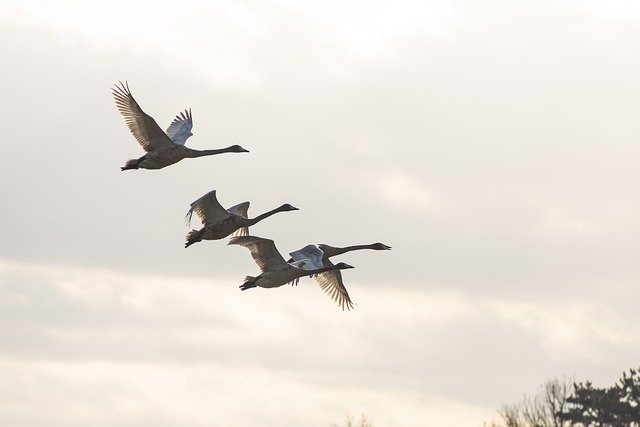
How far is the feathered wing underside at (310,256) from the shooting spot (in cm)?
6338

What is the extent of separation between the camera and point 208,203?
61969 mm

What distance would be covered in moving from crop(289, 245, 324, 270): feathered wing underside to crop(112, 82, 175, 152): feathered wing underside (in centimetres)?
634

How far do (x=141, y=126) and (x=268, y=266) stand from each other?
7275 mm

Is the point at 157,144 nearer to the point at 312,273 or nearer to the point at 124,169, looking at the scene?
the point at 124,169

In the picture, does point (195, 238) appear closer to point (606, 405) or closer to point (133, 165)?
point (133, 165)

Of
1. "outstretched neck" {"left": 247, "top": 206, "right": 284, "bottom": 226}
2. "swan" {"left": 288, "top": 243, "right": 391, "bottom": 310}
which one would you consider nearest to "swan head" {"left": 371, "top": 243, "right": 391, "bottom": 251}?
"swan" {"left": 288, "top": 243, "right": 391, "bottom": 310}

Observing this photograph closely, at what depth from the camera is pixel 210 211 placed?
62.2 m

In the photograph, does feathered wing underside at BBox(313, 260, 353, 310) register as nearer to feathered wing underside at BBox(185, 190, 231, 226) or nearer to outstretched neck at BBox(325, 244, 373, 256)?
outstretched neck at BBox(325, 244, 373, 256)

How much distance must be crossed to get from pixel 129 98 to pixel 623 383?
246 ft

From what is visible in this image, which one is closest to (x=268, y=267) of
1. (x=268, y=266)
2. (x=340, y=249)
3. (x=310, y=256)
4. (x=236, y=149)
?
(x=268, y=266)

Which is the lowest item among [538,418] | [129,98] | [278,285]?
[278,285]

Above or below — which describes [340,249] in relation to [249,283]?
above

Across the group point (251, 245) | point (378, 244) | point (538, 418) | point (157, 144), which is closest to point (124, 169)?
point (157, 144)

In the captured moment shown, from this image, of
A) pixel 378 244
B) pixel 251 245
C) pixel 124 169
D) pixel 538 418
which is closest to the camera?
pixel 124 169
